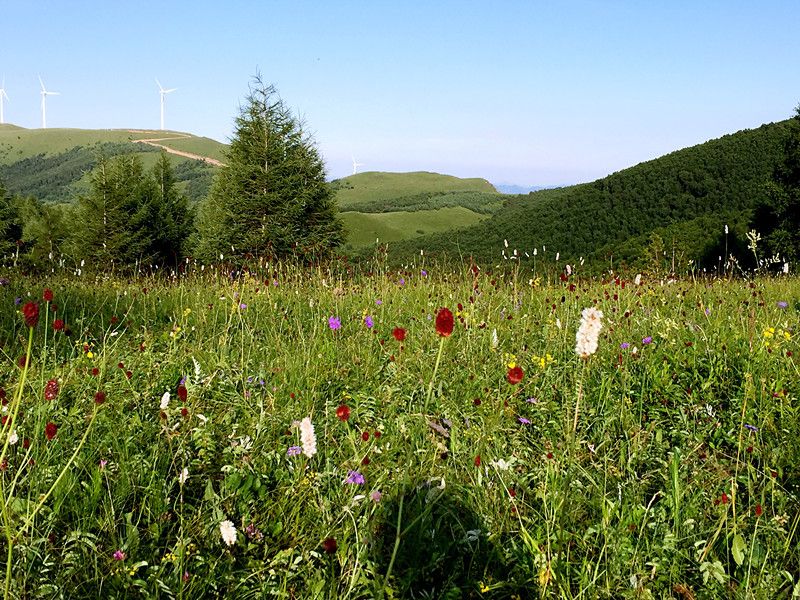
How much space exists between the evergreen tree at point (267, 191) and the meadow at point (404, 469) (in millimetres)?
25606

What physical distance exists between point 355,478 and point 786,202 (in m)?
38.4

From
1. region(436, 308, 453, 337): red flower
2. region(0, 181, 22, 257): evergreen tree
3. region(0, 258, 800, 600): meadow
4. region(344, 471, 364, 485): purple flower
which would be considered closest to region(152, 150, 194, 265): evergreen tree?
region(0, 181, 22, 257): evergreen tree

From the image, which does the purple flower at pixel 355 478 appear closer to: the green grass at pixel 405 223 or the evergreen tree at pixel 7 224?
the evergreen tree at pixel 7 224

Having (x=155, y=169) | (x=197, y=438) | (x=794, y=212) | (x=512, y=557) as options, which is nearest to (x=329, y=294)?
(x=197, y=438)

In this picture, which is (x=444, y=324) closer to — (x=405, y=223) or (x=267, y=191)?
(x=267, y=191)

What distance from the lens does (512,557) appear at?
193 centimetres

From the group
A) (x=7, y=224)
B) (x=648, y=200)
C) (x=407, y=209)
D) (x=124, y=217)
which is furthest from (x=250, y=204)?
(x=407, y=209)

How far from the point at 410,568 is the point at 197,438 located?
3.85 ft

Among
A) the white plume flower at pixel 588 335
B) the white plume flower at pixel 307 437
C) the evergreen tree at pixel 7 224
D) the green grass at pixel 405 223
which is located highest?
the green grass at pixel 405 223

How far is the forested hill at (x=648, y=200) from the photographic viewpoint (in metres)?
64.1

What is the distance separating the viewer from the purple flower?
2066mm

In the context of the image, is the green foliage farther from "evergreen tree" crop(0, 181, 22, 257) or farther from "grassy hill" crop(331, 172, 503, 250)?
"grassy hill" crop(331, 172, 503, 250)

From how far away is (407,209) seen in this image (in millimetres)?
140500

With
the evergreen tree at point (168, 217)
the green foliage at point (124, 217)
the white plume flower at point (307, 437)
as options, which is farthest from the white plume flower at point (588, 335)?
the evergreen tree at point (168, 217)
